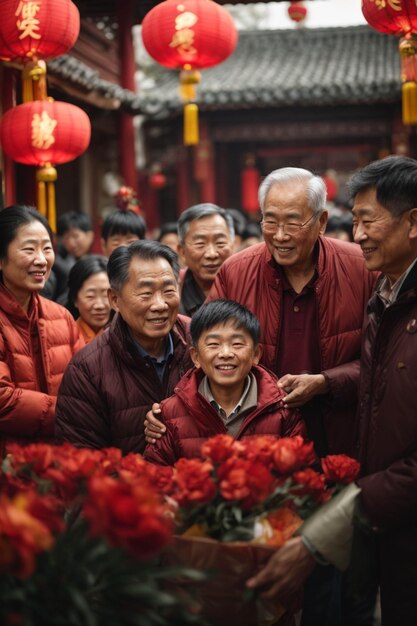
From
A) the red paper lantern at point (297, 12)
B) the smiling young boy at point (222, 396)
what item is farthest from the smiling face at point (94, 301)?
the red paper lantern at point (297, 12)

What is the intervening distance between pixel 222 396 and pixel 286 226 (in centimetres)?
82

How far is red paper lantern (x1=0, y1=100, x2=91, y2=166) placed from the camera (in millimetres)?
6293

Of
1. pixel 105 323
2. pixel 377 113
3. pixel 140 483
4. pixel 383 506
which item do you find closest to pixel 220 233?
pixel 105 323

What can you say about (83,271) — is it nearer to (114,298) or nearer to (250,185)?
(114,298)

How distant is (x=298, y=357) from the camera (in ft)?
12.1

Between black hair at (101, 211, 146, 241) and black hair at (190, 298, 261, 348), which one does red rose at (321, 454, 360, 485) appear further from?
black hair at (101, 211, 146, 241)

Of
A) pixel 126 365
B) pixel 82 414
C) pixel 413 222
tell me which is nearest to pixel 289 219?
pixel 413 222

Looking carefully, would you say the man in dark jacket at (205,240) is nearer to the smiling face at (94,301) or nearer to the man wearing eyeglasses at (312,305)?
the smiling face at (94,301)

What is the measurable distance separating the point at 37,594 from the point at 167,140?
1570cm

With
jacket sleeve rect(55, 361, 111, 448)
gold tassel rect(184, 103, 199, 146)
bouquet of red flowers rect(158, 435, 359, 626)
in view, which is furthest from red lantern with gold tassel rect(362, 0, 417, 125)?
bouquet of red flowers rect(158, 435, 359, 626)

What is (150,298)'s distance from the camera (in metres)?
3.51

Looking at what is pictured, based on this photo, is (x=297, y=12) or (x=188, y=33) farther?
(x=297, y=12)

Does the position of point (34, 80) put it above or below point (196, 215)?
above

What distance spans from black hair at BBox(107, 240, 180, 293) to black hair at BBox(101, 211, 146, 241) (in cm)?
236
